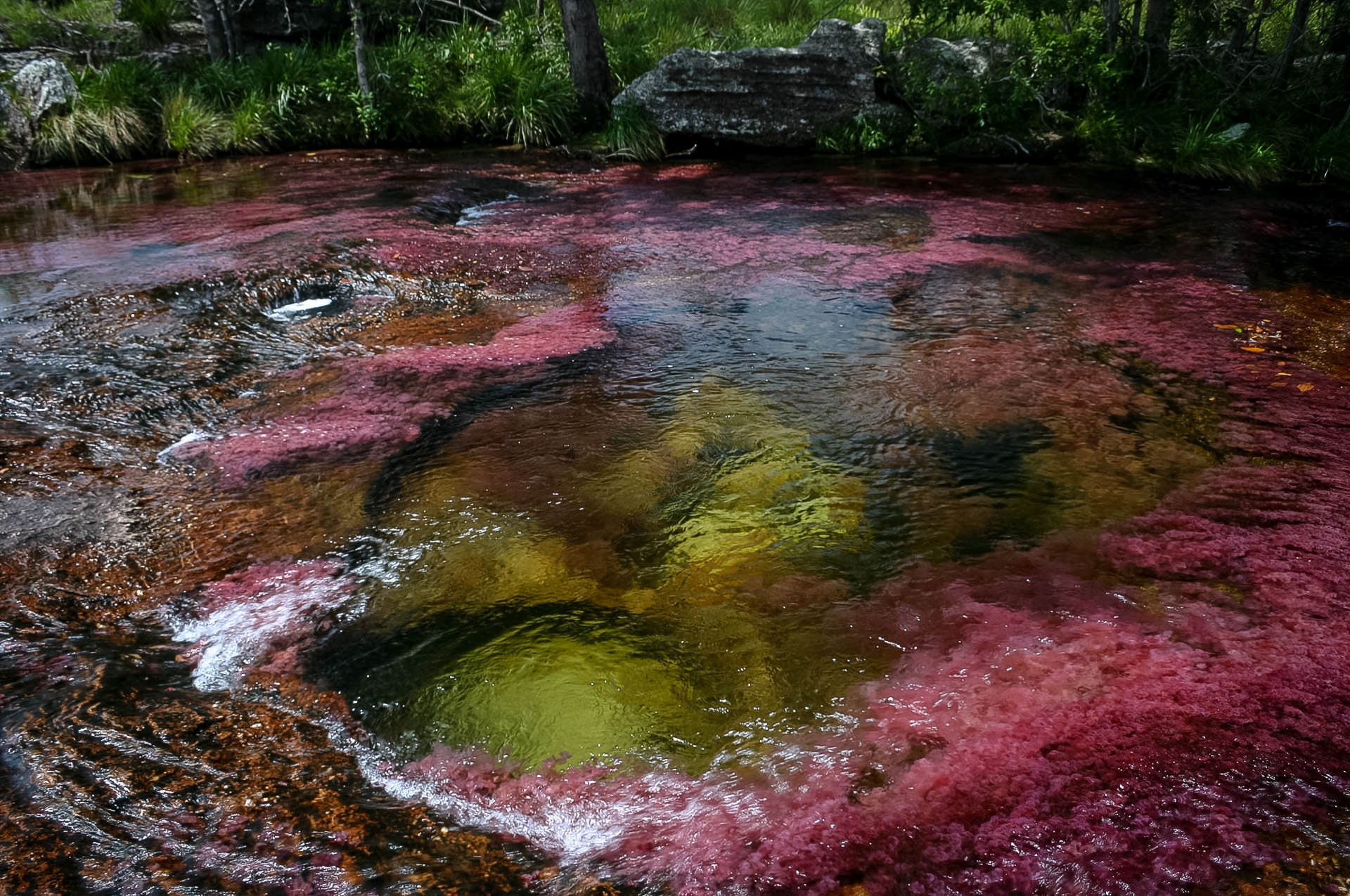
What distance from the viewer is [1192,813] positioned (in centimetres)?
192

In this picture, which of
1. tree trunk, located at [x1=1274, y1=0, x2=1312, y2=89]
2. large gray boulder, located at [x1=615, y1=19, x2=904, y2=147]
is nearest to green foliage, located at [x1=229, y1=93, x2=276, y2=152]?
large gray boulder, located at [x1=615, y1=19, x2=904, y2=147]

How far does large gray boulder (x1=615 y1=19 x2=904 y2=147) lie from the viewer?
32.3 feet

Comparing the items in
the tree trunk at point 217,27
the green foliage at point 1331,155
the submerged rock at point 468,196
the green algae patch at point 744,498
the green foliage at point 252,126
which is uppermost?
the tree trunk at point 217,27

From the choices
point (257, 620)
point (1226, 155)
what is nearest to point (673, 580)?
point (257, 620)

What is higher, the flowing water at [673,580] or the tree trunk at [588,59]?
the tree trunk at [588,59]

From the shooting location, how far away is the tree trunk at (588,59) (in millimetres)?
10094

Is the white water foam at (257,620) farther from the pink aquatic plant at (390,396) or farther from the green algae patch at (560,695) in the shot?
the pink aquatic plant at (390,396)

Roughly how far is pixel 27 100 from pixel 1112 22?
11419mm

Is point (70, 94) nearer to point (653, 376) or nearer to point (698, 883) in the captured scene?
point (653, 376)

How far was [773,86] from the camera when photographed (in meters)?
9.94

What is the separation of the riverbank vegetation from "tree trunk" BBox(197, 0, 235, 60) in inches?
8.3

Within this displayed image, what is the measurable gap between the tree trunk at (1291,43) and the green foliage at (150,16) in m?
13.5

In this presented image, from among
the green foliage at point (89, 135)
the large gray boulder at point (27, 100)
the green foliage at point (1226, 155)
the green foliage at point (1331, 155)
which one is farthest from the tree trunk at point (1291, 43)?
the large gray boulder at point (27, 100)

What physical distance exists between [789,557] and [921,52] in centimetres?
870
